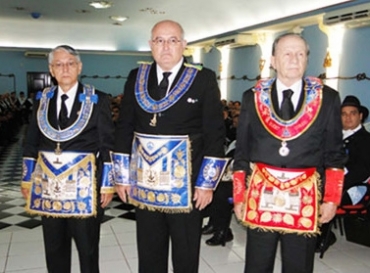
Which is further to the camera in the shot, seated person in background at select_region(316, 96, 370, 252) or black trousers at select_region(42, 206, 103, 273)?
seated person in background at select_region(316, 96, 370, 252)

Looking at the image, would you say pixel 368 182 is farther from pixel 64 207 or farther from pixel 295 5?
pixel 295 5

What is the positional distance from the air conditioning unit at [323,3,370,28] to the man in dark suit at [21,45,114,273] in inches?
142

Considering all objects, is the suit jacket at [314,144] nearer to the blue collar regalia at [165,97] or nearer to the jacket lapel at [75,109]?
the blue collar regalia at [165,97]

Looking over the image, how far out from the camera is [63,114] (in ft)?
6.51

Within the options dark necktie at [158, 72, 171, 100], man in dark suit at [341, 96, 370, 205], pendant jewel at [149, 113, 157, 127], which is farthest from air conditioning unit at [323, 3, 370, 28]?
pendant jewel at [149, 113, 157, 127]

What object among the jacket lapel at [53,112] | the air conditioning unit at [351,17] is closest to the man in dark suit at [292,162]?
the jacket lapel at [53,112]

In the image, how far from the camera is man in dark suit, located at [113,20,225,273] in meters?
1.77

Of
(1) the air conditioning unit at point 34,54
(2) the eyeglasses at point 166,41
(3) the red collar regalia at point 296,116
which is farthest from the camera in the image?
(1) the air conditioning unit at point 34,54

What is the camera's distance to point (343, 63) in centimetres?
534

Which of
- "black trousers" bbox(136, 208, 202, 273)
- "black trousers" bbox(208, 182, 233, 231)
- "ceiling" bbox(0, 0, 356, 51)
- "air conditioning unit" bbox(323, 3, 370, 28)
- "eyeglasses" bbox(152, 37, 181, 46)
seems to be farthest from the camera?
"ceiling" bbox(0, 0, 356, 51)

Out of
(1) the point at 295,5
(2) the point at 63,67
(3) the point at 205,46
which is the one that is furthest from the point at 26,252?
(3) the point at 205,46

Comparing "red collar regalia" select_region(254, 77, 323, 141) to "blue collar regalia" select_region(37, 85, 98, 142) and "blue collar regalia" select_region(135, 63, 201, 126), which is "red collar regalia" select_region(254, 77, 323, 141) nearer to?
"blue collar regalia" select_region(135, 63, 201, 126)

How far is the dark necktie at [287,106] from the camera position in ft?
5.46

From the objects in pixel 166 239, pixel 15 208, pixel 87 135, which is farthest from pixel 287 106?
pixel 15 208
